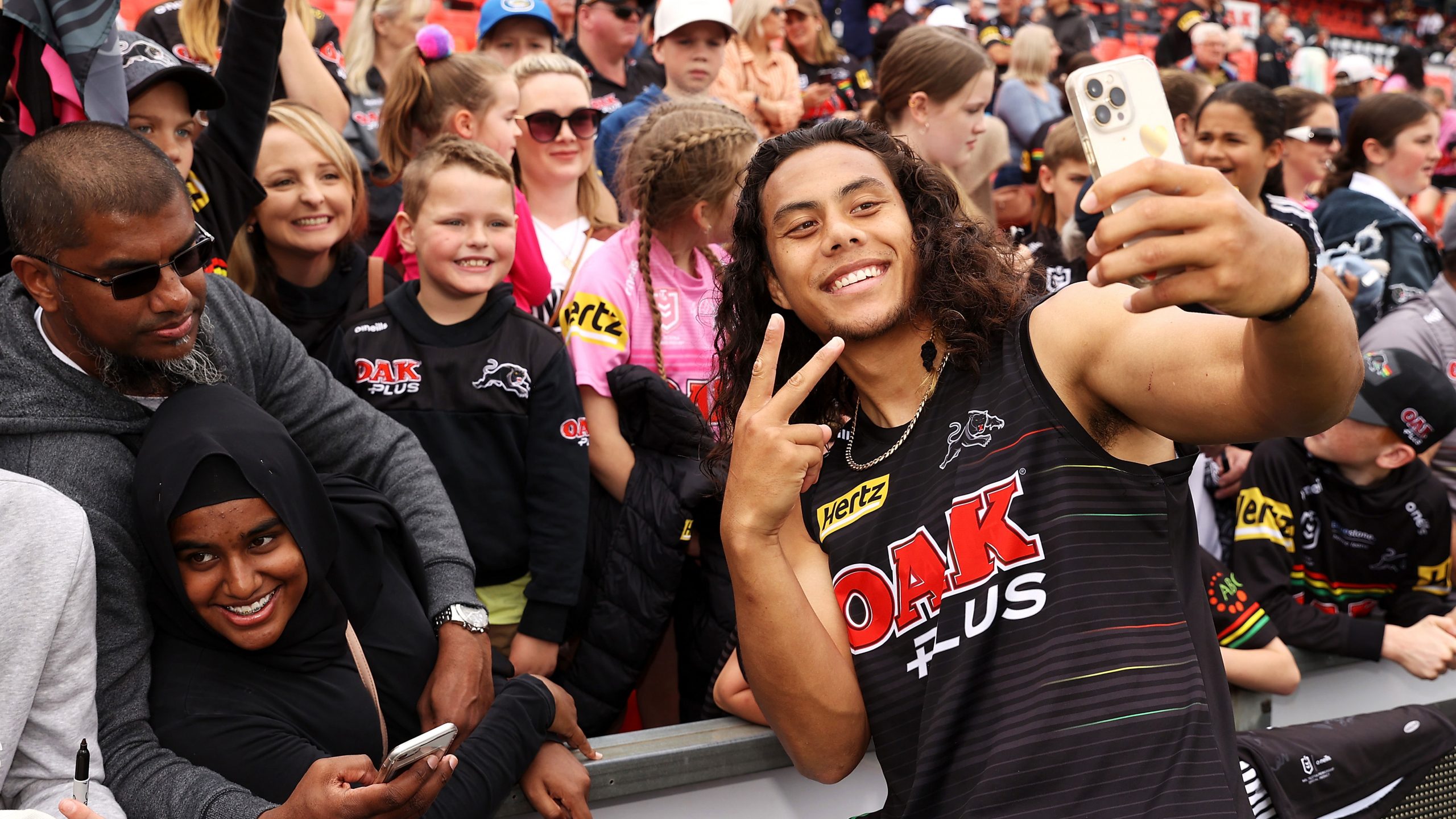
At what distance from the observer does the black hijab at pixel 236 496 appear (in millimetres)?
2148

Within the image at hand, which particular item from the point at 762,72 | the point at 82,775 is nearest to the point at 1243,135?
the point at 762,72

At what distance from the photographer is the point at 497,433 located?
318 cm

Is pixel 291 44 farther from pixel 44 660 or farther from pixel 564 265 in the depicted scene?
pixel 44 660

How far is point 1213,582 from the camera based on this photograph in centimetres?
338

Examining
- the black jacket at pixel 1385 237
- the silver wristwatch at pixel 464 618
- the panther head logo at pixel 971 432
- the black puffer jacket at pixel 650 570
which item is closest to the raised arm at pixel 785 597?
the panther head logo at pixel 971 432

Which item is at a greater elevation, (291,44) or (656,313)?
(291,44)

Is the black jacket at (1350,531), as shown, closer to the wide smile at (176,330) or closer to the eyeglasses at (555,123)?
the eyeglasses at (555,123)

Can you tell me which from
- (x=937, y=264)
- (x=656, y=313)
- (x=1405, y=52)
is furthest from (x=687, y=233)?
(x=1405, y=52)

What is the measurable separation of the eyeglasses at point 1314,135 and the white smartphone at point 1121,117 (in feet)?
18.6

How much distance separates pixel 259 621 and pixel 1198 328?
1775 mm

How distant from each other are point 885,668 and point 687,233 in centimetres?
199

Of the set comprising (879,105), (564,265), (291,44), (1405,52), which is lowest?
(1405,52)

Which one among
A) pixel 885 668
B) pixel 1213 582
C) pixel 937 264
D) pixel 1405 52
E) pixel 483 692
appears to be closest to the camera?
pixel 885 668

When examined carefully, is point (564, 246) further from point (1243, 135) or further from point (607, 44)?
point (1243, 135)
